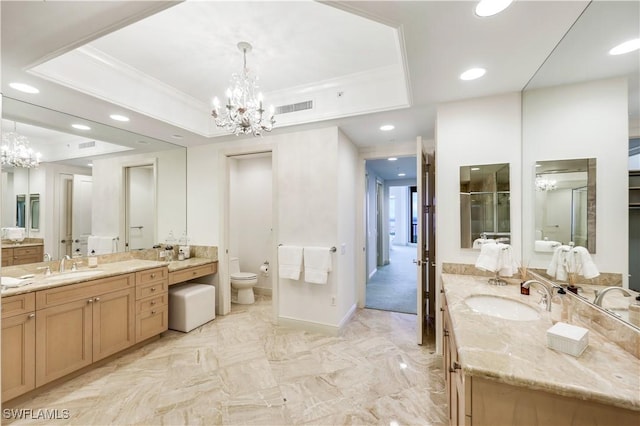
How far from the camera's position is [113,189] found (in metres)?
3.42

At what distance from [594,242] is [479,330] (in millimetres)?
896

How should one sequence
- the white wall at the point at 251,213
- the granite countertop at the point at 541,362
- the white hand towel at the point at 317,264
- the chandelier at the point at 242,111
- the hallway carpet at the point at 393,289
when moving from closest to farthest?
the granite countertop at the point at 541,362 → the chandelier at the point at 242,111 → the white hand towel at the point at 317,264 → the hallway carpet at the point at 393,289 → the white wall at the point at 251,213

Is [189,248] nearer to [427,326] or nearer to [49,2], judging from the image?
[49,2]

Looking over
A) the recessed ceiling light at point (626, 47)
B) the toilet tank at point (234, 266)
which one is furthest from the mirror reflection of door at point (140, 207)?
the recessed ceiling light at point (626, 47)

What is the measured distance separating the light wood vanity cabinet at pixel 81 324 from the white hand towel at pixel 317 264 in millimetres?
1871

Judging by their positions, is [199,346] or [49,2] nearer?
[49,2]

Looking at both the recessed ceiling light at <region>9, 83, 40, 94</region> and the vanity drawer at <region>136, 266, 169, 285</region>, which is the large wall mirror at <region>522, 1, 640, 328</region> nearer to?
the vanity drawer at <region>136, 266, 169, 285</region>

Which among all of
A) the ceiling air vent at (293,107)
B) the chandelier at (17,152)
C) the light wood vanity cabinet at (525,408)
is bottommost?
the light wood vanity cabinet at (525,408)

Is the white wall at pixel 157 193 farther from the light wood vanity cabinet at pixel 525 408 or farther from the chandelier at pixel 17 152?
the light wood vanity cabinet at pixel 525 408

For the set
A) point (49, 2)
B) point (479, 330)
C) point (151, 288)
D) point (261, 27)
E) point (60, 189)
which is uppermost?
point (261, 27)

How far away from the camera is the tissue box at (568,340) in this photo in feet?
3.59

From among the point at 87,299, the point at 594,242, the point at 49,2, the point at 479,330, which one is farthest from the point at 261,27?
the point at 87,299

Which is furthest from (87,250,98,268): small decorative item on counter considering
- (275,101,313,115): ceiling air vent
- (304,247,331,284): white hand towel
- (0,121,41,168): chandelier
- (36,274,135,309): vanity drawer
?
(275,101,313,115): ceiling air vent

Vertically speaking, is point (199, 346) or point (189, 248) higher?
point (189, 248)
